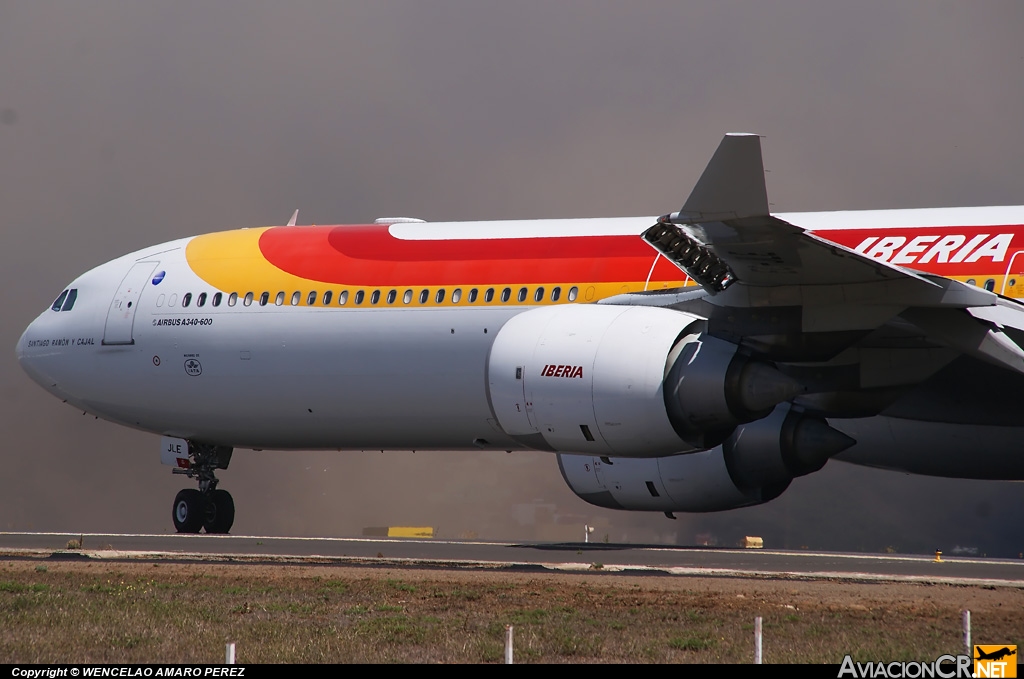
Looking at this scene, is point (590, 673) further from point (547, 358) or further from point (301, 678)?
point (547, 358)

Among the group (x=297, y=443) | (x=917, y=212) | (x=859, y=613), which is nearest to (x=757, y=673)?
(x=859, y=613)

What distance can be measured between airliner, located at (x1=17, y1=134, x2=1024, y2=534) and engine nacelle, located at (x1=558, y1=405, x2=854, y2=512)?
37 mm

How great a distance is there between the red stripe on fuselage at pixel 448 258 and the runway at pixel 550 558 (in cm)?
407

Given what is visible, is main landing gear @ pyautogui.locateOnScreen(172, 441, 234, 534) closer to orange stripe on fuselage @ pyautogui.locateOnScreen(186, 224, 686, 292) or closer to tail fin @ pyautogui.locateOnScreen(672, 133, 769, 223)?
orange stripe on fuselage @ pyautogui.locateOnScreen(186, 224, 686, 292)

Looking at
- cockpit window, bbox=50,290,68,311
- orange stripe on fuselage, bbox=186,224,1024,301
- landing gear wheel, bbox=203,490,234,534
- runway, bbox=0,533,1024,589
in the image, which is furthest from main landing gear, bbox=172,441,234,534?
cockpit window, bbox=50,290,68,311

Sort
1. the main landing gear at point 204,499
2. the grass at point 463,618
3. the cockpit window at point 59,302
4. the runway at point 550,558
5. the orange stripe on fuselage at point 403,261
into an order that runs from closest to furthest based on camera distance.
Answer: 1. the grass at point 463,618
2. the runway at point 550,558
3. the orange stripe on fuselage at point 403,261
4. the main landing gear at point 204,499
5. the cockpit window at point 59,302

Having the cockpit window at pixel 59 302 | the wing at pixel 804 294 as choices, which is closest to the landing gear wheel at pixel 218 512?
the cockpit window at pixel 59 302

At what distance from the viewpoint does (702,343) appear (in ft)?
46.0

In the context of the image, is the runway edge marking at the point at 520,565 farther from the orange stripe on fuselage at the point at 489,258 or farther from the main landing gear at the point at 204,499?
the orange stripe on fuselage at the point at 489,258

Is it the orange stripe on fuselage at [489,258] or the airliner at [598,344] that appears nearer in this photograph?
the airliner at [598,344]

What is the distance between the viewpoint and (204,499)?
22266 mm

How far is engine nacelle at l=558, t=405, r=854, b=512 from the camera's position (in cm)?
1583

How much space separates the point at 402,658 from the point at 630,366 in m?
5.96

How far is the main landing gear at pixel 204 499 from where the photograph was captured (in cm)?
2211
